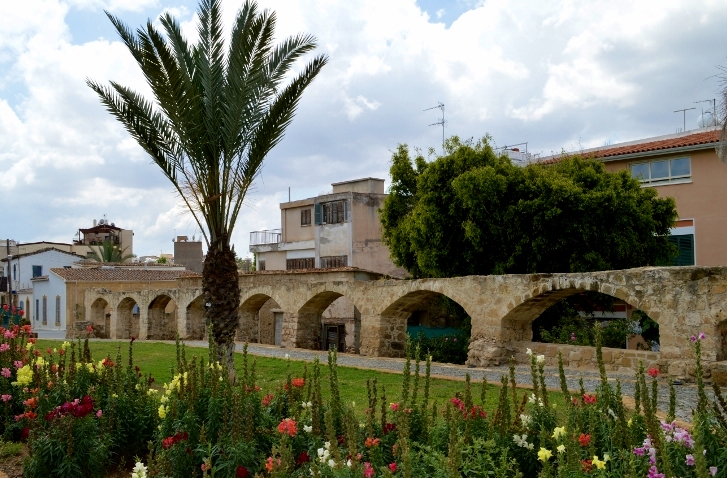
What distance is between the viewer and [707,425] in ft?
15.9

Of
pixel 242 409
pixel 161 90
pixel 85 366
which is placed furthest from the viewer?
pixel 161 90

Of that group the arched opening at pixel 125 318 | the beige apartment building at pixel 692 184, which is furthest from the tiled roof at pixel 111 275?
the beige apartment building at pixel 692 184

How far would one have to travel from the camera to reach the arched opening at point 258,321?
26656 mm

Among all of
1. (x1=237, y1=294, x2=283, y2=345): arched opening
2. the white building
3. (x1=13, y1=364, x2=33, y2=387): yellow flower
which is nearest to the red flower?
(x1=13, y1=364, x2=33, y2=387): yellow flower

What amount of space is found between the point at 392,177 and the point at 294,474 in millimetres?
20269

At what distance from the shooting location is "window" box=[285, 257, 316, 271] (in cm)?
3741

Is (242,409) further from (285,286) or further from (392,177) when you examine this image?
(392,177)

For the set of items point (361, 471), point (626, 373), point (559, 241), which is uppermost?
point (559, 241)

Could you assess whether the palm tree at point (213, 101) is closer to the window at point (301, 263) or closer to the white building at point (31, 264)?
the window at point (301, 263)

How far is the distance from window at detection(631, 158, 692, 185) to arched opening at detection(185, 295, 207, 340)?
17775 mm

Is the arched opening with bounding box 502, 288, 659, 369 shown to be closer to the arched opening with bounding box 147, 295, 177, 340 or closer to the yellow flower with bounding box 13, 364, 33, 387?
the yellow flower with bounding box 13, 364, 33, 387

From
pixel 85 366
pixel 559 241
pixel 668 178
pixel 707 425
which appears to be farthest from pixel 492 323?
pixel 668 178

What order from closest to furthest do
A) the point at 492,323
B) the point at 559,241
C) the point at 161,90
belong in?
1. the point at 161,90
2. the point at 492,323
3. the point at 559,241

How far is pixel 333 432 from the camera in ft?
14.0
